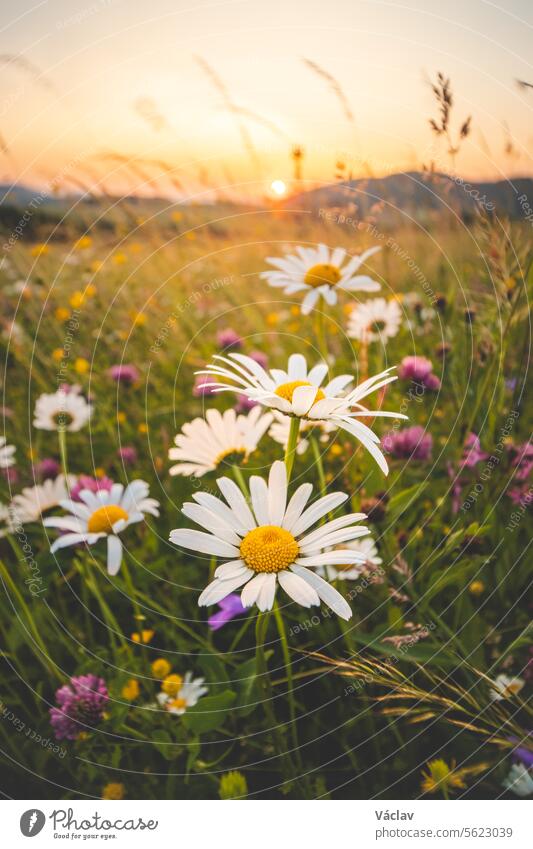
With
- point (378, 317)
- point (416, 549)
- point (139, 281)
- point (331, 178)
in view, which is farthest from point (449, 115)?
point (139, 281)

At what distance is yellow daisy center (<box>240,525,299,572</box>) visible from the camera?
16.0 inches

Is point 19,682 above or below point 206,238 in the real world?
below

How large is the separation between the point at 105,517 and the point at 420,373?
1.41ft

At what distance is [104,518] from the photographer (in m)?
0.59

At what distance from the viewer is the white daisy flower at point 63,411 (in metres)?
0.88

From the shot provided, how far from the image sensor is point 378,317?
0.91 metres

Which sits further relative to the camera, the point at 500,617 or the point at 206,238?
the point at 206,238

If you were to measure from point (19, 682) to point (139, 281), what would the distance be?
3.41ft

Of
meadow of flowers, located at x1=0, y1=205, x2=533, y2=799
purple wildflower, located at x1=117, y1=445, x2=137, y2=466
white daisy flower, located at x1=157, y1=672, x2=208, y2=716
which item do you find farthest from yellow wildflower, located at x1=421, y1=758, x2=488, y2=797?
purple wildflower, located at x1=117, y1=445, x2=137, y2=466

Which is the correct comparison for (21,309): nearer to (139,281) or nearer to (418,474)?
(139,281)

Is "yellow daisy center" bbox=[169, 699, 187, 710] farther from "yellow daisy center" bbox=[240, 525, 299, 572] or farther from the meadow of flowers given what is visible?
"yellow daisy center" bbox=[240, 525, 299, 572]

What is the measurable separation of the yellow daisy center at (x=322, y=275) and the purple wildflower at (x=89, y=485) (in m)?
0.34
